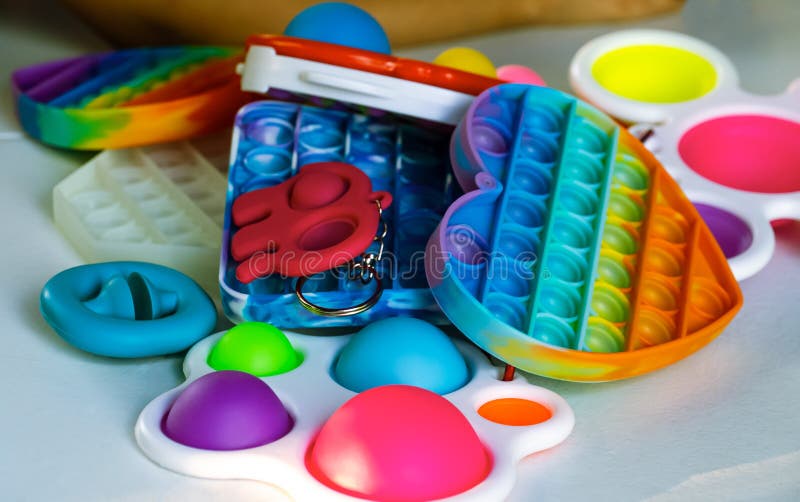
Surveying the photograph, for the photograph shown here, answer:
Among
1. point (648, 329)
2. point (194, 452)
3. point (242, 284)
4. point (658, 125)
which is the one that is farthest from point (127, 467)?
point (658, 125)

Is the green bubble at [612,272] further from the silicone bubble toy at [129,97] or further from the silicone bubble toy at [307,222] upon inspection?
the silicone bubble toy at [129,97]

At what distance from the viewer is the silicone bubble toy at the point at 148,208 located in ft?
2.56

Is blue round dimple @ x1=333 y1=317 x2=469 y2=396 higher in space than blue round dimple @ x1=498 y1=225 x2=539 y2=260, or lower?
lower

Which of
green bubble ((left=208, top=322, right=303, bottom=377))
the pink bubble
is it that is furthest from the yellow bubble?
green bubble ((left=208, top=322, right=303, bottom=377))

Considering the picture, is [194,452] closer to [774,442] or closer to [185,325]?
[185,325]

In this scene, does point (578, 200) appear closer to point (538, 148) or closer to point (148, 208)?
point (538, 148)

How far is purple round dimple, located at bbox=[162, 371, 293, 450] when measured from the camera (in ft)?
1.91

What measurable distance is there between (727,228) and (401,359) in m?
0.34

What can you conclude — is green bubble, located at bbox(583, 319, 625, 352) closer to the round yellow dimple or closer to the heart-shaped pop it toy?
the heart-shaped pop it toy

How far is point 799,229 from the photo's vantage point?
0.88 metres

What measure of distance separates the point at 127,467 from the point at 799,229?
0.60 meters

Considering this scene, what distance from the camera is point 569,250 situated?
0.71 metres

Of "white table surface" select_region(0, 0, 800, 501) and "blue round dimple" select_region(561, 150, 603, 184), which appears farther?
"blue round dimple" select_region(561, 150, 603, 184)

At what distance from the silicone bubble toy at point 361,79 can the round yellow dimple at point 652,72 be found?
25 centimetres
